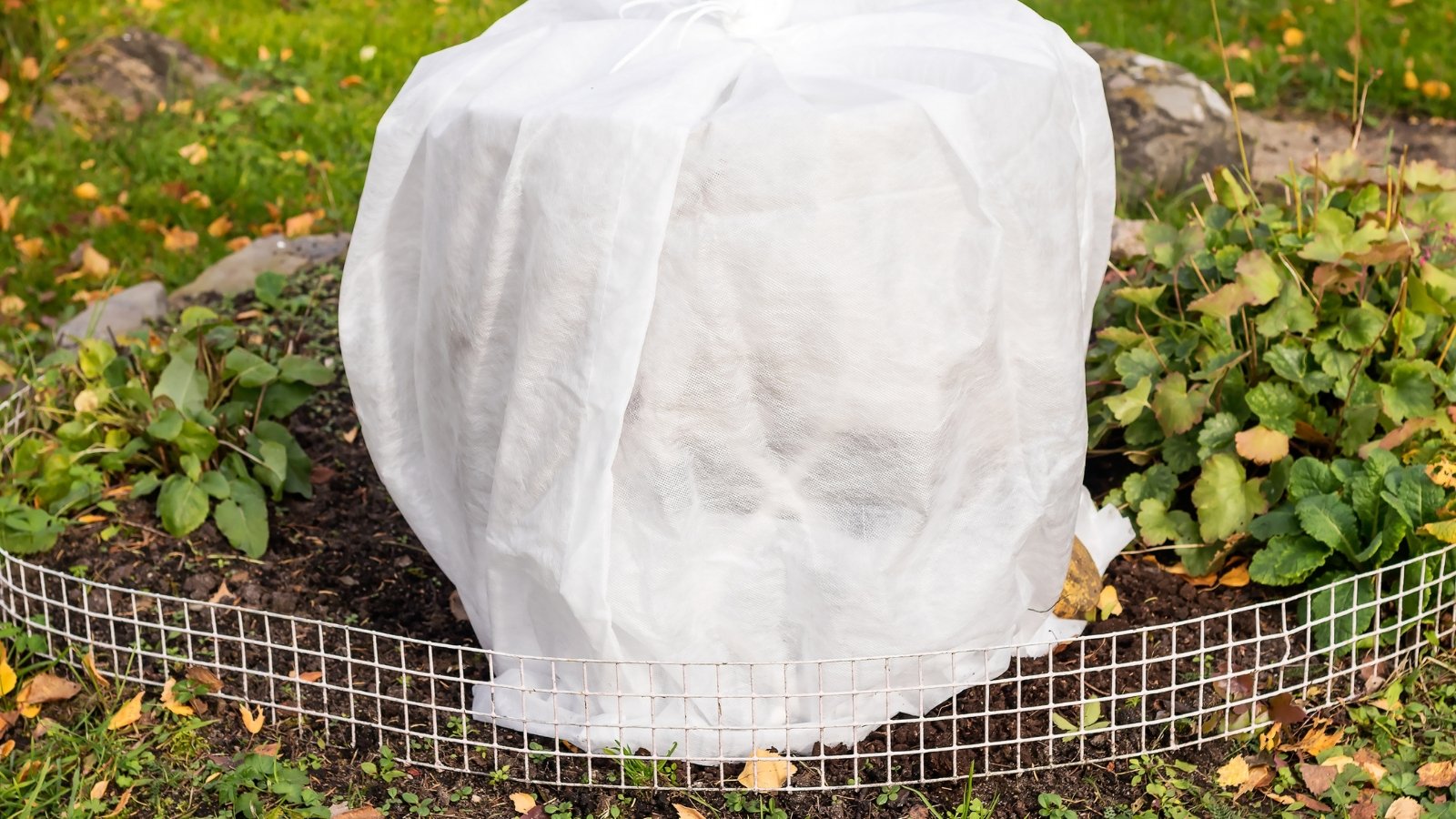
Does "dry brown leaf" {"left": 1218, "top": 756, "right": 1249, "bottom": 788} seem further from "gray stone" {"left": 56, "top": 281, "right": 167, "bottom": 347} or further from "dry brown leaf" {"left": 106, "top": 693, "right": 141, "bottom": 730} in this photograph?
"gray stone" {"left": 56, "top": 281, "right": 167, "bottom": 347}

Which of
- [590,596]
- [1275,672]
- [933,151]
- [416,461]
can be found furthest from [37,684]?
[1275,672]

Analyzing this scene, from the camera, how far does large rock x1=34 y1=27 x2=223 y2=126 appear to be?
5438 millimetres

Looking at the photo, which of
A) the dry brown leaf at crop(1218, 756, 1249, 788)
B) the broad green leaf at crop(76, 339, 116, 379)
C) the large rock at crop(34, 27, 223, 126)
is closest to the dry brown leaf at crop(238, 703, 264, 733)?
the broad green leaf at crop(76, 339, 116, 379)

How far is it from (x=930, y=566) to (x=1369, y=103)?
4.35 metres

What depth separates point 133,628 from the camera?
8.13 feet

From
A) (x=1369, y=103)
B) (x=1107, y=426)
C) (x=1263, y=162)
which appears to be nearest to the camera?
(x=1107, y=426)

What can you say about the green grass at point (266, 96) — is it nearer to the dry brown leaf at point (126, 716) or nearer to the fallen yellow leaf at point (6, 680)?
the fallen yellow leaf at point (6, 680)

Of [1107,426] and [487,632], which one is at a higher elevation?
[487,632]

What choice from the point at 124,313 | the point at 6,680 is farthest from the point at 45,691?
the point at 124,313

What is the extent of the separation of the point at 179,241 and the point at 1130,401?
10.8 feet

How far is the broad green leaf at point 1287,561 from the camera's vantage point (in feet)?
7.80

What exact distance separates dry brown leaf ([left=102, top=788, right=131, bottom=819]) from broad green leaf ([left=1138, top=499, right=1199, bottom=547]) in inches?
74.6

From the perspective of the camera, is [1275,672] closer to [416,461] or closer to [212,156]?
[416,461]

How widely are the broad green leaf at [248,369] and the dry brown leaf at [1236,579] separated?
201cm
